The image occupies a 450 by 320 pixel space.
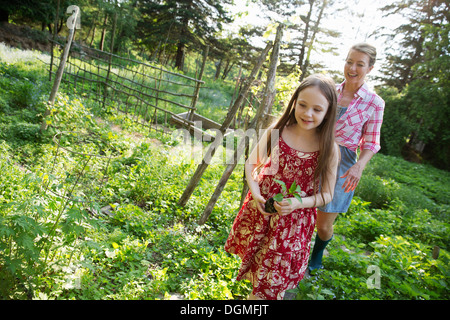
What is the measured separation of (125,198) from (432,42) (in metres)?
14.9

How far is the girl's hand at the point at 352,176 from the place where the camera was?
2.18m

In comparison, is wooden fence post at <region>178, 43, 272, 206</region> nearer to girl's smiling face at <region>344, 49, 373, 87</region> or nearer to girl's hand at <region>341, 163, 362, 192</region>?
girl's smiling face at <region>344, 49, 373, 87</region>

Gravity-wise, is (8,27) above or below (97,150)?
above

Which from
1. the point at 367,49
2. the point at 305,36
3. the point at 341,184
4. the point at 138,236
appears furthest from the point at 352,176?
the point at 305,36

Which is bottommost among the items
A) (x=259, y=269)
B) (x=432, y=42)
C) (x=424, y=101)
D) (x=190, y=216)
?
(x=190, y=216)

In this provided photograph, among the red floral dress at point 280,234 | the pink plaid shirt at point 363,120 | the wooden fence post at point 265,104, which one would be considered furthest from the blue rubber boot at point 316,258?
the wooden fence post at point 265,104

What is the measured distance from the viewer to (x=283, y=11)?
17.9 metres

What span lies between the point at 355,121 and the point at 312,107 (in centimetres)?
82

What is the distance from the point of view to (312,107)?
1711mm

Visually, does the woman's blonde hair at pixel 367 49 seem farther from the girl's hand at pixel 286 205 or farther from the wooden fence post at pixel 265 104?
the girl's hand at pixel 286 205

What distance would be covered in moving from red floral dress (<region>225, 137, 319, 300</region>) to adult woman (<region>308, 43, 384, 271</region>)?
59 centimetres

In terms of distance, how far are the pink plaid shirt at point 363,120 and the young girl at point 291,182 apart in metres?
0.59

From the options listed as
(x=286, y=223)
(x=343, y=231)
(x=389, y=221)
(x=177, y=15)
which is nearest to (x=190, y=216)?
(x=286, y=223)

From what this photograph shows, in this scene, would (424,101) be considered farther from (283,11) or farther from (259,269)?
(259,269)
